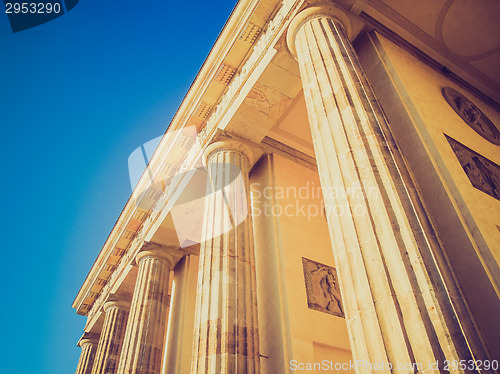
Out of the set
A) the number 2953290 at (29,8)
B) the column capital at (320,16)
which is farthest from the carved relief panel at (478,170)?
the number 2953290 at (29,8)

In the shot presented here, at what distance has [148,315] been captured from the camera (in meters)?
10.3

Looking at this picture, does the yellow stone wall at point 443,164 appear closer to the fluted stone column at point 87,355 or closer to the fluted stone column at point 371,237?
the fluted stone column at point 371,237

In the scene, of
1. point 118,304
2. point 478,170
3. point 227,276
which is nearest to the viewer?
point 478,170

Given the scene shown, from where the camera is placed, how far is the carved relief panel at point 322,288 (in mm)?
7545

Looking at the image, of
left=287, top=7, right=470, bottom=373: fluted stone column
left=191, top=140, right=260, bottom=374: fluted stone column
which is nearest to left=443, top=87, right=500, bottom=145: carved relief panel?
left=287, top=7, right=470, bottom=373: fluted stone column

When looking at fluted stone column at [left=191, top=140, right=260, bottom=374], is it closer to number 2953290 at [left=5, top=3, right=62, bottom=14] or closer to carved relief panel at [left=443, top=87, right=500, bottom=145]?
carved relief panel at [left=443, top=87, right=500, bottom=145]

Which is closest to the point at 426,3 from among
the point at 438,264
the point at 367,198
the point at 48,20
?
the point at 367,198

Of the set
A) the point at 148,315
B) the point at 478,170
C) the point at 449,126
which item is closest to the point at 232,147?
the point at 449,126

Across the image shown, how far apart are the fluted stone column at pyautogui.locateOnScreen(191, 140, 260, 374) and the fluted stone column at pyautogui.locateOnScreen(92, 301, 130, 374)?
836 centimetres

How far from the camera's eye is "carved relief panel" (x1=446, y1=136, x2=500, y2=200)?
5426 millimetres

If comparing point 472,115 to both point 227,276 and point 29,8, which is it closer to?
point 227,276

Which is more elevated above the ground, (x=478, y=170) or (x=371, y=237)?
(x=478, y=170)

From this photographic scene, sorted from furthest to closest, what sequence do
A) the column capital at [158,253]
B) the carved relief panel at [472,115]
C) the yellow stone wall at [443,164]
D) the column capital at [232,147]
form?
the column capital at [158,253] < the column capital at [232,147] < the carved relief panel at [472,115] < the yellow stone wall at [443,164]

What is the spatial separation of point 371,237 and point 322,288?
498cm
